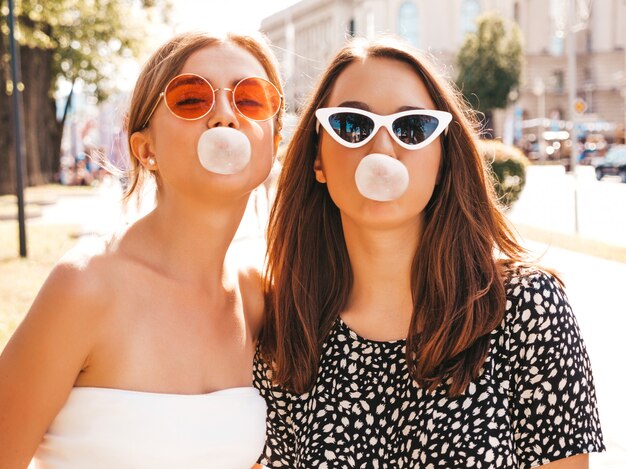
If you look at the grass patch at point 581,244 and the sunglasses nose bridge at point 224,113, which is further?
the grass patch at point 581,244

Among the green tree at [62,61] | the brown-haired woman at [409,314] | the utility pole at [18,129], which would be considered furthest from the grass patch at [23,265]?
the green tree at [62,61]

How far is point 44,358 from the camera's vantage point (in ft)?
5.76

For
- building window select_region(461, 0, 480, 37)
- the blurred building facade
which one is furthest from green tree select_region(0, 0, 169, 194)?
building window select_region(461, 0, 480, 37)

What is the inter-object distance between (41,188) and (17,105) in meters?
22.9

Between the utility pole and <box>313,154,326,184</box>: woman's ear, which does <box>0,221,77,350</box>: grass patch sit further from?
<box>313,154,326,184</box>: woman's ear

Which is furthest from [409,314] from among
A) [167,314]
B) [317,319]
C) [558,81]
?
[558,81]

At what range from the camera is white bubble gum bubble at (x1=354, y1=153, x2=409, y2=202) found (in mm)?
1981

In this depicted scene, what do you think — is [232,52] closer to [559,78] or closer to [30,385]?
[30,385]

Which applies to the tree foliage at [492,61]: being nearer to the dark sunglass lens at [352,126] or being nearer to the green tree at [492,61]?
the green tree at [492,61]

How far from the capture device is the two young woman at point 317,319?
1827 millimetres

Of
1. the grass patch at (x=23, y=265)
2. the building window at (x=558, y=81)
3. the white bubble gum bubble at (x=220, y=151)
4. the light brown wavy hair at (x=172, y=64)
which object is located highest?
the building window at (x=558, y=81)

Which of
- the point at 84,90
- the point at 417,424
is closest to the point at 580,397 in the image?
the point at 417,424

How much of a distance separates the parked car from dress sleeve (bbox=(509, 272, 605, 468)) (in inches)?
1317

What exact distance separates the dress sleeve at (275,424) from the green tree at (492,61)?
2127 inches
